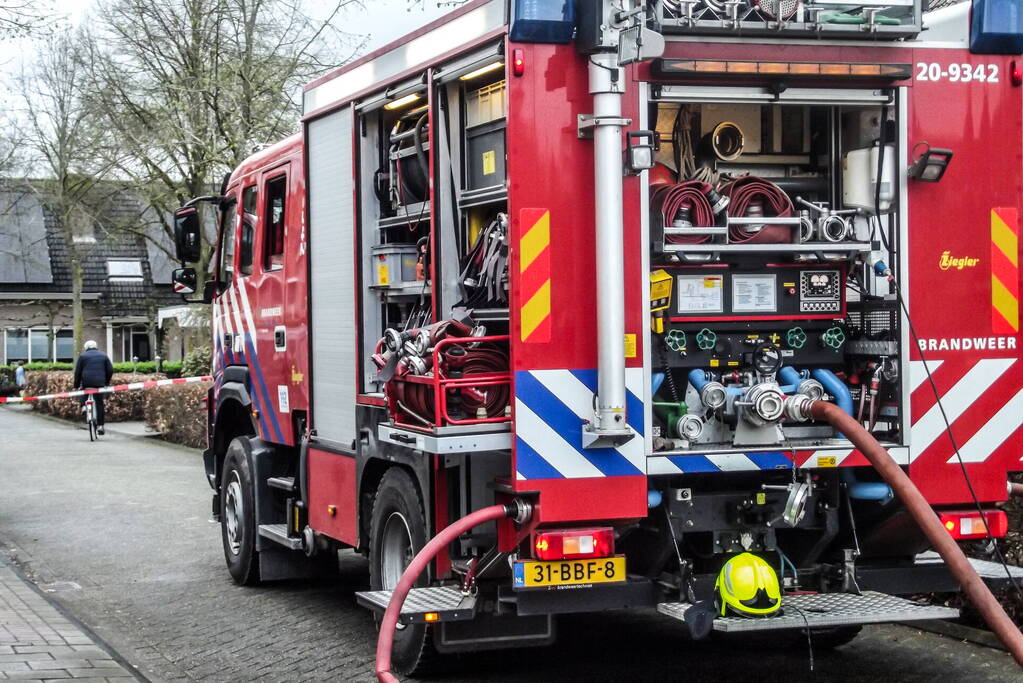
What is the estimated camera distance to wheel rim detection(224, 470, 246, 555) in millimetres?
10344

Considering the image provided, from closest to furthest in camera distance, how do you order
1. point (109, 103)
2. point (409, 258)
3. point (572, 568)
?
point (572, 568)
point (409, 258)
point (109, 103)

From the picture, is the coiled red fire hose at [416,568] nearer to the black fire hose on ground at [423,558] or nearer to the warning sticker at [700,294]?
the black fire hose on ground at [423,558]

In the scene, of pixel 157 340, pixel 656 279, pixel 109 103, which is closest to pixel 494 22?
pixel 656 279

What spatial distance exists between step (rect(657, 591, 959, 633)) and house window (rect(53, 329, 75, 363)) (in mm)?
50006

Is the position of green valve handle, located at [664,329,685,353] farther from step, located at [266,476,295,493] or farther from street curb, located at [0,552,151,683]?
step, located at [266,476,295,493]

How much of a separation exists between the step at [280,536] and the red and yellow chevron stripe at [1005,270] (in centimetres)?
453

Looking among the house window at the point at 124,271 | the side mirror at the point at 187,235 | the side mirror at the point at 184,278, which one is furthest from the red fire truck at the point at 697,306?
the house window at the point at 124,271

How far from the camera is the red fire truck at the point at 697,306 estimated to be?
244 inches

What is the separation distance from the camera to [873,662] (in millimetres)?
7879

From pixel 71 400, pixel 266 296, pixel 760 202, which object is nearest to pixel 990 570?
pixel 760 202

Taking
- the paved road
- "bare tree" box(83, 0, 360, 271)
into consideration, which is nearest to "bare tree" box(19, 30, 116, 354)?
"bare tree" box(83, 0, 360, 271)

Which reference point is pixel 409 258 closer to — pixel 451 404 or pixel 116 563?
pixel 451 404

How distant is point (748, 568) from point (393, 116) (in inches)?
125

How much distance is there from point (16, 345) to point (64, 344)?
1643 mm
